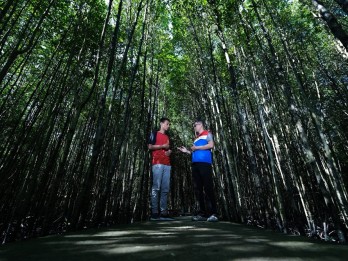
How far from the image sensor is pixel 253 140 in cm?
586

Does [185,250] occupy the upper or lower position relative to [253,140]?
lower

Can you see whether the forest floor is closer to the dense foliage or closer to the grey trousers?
the dense foliage

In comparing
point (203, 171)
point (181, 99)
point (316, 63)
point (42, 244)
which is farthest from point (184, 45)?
point (42, 244)

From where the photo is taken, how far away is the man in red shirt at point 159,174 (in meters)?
3.00

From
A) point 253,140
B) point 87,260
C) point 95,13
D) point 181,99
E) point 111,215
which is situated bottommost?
point 87,260

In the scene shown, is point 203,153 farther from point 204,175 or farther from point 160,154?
point 160,154

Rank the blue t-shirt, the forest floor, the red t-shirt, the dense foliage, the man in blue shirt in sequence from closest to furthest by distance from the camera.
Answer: the forest floor < the dense foliage < the man in blue shirt < the blue t-shirt < the red t-shirt

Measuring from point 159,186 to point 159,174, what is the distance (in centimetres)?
14

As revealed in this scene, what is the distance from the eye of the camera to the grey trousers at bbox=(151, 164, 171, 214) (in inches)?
118

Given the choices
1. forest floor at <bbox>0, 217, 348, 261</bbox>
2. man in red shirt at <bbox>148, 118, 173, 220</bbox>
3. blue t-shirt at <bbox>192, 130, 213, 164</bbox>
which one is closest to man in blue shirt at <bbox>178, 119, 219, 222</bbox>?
blue t-shirt at <bbox>192, 130, 213, 164</bbox>

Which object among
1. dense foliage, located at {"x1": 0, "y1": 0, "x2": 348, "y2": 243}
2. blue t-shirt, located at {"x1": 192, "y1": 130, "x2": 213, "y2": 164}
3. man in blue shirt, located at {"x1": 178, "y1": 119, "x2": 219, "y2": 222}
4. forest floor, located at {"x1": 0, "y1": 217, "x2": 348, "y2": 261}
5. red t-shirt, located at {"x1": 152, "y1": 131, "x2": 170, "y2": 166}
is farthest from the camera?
red t-shirt, located at {"x1": 152, "y1": 131, "x2": 170, "y2": 166}

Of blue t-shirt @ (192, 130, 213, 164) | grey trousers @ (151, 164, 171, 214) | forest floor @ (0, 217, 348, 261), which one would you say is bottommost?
forest floor @ (0, 217, 348, 261)

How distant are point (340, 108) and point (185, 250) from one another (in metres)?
9.19

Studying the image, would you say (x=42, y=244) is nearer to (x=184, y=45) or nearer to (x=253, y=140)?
(x=253, y=140)
